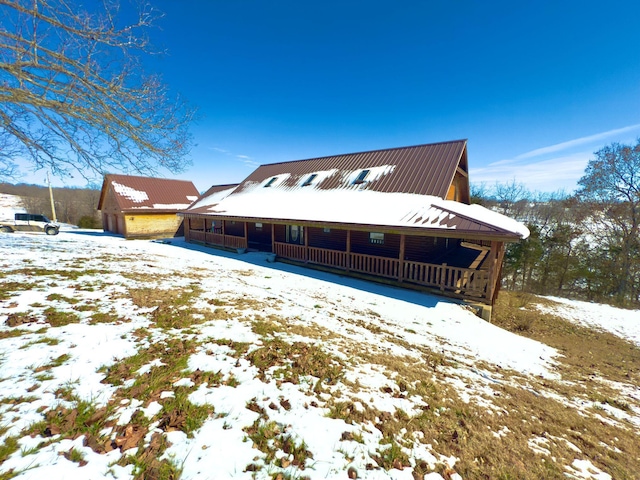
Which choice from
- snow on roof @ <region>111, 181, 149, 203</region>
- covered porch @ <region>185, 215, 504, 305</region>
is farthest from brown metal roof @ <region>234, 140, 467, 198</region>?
snow on roof @ <region>111, 181, 149, 203</region>

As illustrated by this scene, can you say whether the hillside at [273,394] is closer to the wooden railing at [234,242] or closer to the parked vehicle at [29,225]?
the wooden railing at [234,242]

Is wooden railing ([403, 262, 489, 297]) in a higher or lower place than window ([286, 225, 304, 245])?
lower

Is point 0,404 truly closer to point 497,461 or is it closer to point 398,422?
point 398,422

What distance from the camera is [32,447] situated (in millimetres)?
2434

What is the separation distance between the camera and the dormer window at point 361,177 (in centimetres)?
1725

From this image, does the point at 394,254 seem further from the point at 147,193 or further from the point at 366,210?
the point at 147,193

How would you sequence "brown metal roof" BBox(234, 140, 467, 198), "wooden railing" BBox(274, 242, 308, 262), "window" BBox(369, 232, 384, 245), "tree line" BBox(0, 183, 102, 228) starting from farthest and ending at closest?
"tree line" BBox(0, 183, 102, 228) < "wooden railing" BBox(274, 242, 308, 262) < "brown metal roof" BBox(234, 140, 467, 198) < "window" BBox(369, 232, 384, 245)

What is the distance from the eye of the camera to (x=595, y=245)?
2381 centimetres

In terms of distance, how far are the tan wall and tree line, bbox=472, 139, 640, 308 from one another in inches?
1324

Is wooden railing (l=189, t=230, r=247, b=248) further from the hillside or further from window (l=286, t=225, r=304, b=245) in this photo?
the hillside

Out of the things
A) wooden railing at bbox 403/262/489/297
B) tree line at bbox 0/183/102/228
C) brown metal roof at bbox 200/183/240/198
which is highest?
brown metal roof at bbox 200/183/240/198

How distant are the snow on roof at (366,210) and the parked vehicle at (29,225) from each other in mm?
14158

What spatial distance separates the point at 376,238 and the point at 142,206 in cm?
2435

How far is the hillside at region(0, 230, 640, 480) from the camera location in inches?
105
